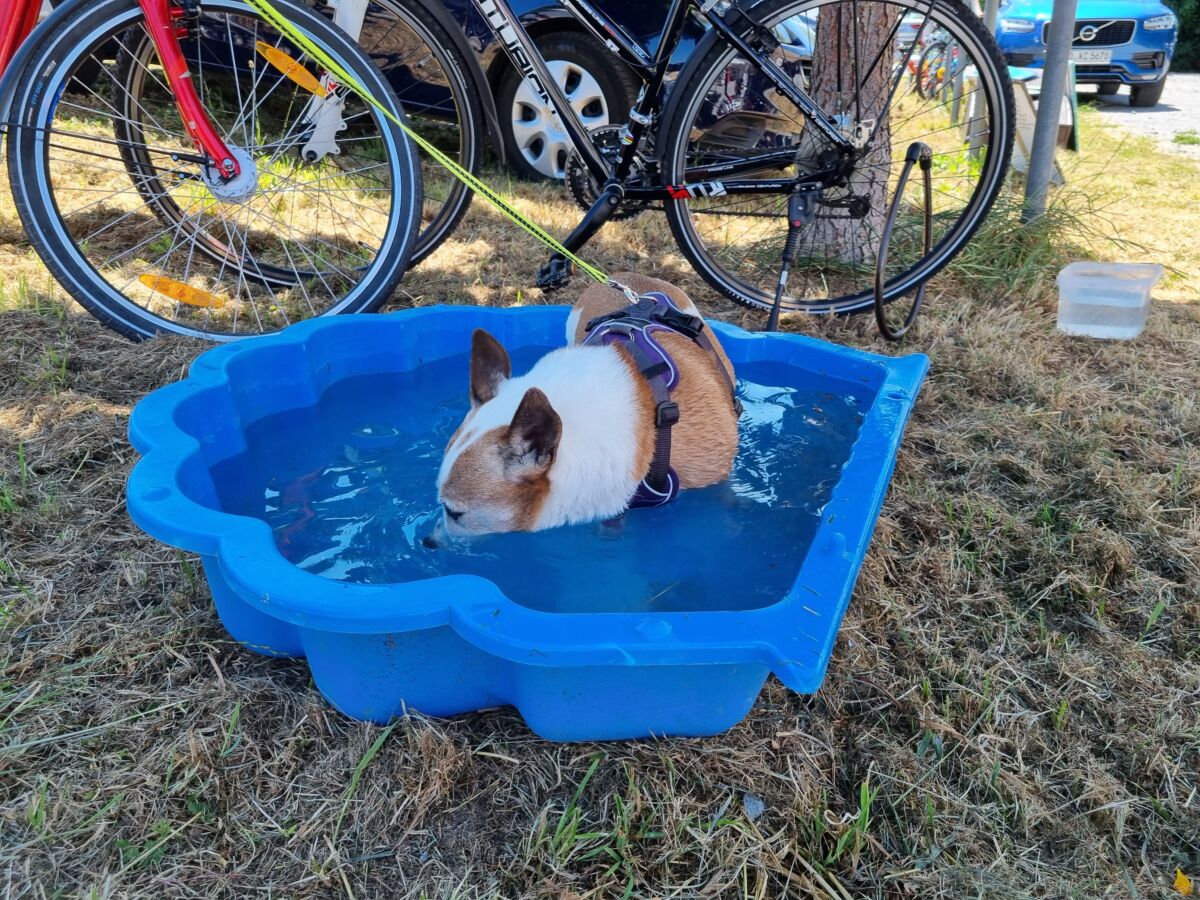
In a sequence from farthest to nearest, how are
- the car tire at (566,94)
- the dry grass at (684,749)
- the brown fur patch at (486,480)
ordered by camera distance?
the car tire at (566,94) < the brown fur patch at (486,480) < the dry grass at (684,749)

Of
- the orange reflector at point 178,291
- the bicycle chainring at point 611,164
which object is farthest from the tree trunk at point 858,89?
the orange reflector at point 178,291

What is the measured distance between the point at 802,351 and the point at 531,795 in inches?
81.8

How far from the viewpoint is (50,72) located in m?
2.77

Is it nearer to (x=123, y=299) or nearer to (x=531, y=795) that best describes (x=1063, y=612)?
(x=531, y=795)

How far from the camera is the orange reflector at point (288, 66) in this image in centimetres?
314

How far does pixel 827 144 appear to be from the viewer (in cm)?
333

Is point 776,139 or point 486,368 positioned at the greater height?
point 776,139

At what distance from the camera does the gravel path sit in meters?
8.27

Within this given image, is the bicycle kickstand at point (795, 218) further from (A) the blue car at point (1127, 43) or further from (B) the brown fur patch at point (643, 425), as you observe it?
(A) the blue car at point (1127, 43)

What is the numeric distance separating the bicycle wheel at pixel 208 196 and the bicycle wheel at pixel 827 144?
51.7 inches

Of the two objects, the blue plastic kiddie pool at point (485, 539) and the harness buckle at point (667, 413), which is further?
the harness buckle at point (667, 413)

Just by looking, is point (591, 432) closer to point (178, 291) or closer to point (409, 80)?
point (178, 291)

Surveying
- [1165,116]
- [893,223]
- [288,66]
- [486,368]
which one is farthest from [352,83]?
[1165,116]

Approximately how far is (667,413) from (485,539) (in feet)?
2.09
